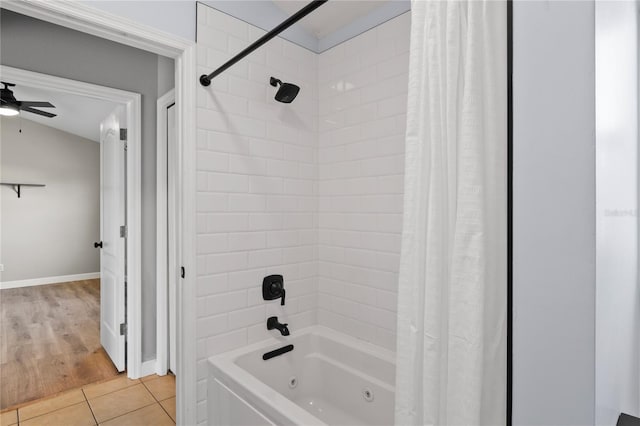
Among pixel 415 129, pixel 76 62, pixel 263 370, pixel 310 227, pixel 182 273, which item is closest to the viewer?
pixel 415 129

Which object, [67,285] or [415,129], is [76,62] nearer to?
[415,129]

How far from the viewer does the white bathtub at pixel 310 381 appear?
60.4 inches

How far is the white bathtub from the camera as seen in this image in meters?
1.53

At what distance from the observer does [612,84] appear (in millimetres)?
596

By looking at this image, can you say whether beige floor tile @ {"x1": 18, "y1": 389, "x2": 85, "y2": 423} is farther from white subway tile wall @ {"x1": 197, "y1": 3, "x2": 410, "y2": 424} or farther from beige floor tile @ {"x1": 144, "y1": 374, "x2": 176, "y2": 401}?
white subway tile wall @ {"x1": 197, "y1": 3, "x2": 410, "y2": 424}

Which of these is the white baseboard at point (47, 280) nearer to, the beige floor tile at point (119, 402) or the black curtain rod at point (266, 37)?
the beige floor tile at point (119, 402)

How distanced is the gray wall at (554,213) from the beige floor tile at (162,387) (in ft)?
8.42

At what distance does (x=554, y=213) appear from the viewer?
0.52 m

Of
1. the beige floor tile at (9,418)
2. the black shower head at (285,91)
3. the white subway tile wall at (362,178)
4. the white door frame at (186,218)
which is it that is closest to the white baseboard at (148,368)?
the beige floor tile at (9,418)

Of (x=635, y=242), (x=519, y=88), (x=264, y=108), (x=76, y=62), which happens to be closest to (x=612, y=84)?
(x=519, y=88)

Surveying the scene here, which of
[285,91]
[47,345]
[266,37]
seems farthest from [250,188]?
[47,345]

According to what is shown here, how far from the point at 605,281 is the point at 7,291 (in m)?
7.24

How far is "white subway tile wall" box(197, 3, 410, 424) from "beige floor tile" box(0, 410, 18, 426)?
137cm

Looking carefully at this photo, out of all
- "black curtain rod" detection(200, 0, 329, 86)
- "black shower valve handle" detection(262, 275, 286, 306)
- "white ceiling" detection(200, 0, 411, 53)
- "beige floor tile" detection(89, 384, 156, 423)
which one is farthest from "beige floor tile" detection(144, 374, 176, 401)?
"white ceiling" detection(200, 0, 411, 53)
